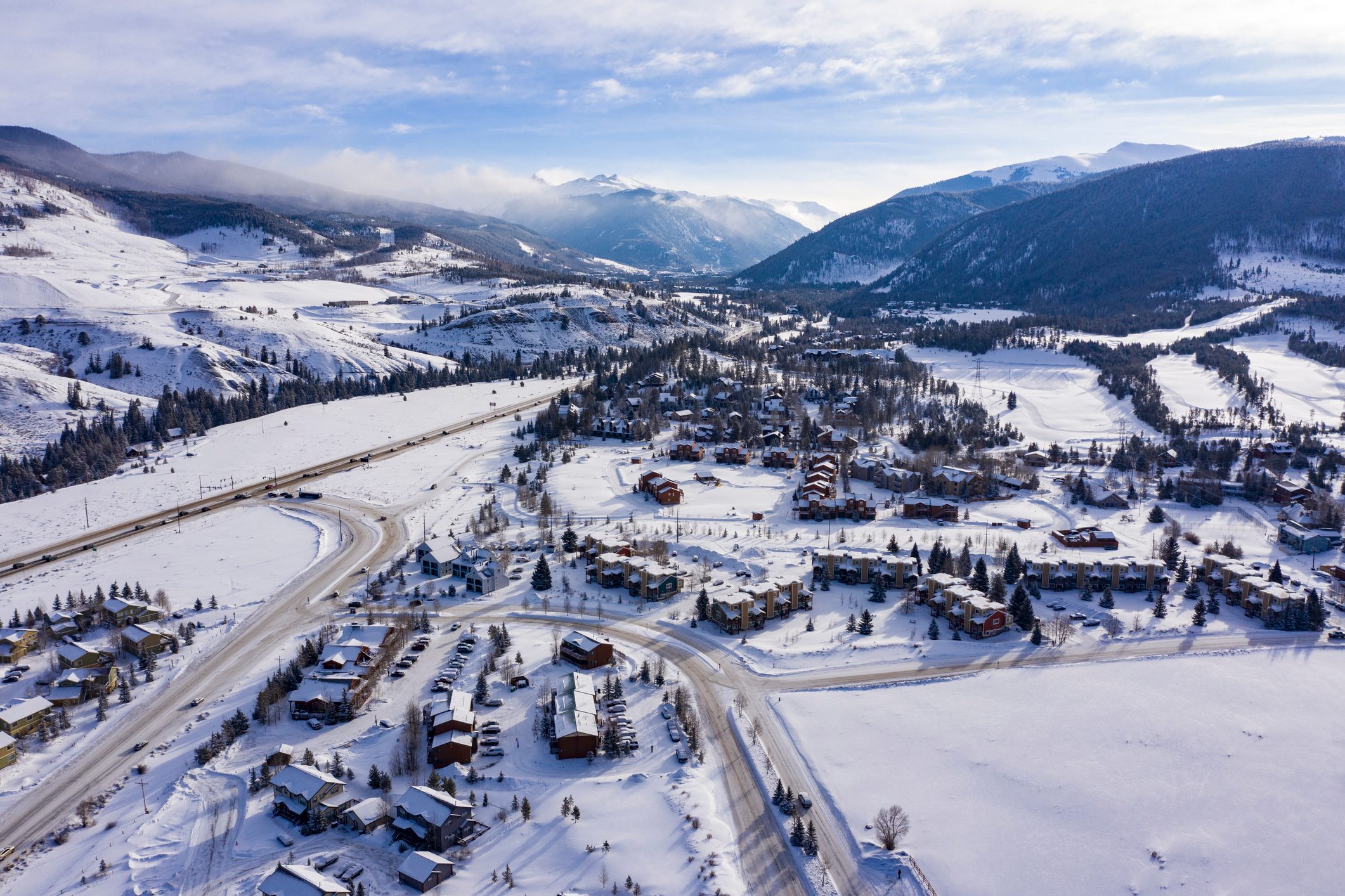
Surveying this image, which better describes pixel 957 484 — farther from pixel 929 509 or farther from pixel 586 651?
pixel 586 651

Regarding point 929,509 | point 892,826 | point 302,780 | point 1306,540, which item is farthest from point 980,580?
point 302,780

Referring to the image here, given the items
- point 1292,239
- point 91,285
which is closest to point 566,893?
point 91,285

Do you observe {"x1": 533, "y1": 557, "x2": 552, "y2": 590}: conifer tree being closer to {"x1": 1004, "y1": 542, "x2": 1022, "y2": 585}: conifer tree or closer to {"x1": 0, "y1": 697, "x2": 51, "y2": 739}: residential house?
{"x1": 0, "y1": 697, "x2": 51, "y2": 739}: residential house

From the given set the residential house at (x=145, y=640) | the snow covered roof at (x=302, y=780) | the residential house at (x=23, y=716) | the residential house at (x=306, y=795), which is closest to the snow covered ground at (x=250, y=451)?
the residential house at (x=145, y=640)

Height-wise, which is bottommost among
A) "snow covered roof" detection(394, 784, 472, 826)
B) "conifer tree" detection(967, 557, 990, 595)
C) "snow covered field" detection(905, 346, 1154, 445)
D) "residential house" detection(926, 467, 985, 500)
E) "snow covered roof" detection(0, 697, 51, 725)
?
"snow covered roof" detection(0, 697, 51, 725)

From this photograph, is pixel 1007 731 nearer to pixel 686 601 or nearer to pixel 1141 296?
pixel 686 601

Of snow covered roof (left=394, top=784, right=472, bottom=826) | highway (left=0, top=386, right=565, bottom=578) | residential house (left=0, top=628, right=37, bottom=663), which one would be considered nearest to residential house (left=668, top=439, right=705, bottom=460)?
highway (left=0, top=386, right=565, bottom=578)
